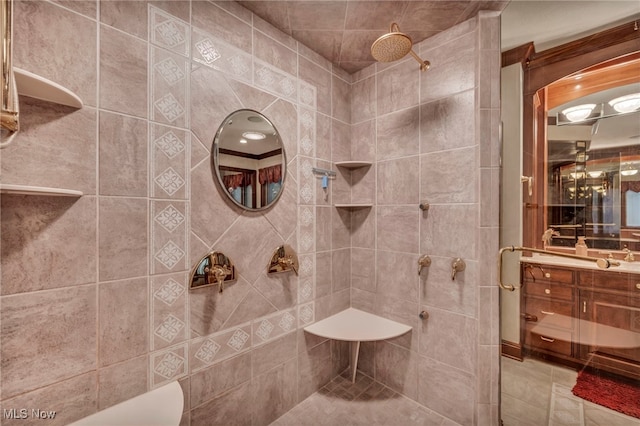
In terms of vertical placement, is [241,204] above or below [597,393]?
above

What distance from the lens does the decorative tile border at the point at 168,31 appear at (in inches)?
41.7

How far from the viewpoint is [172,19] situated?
1.11 m

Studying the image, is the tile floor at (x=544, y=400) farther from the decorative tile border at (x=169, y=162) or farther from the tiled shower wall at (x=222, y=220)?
the decorative tile border at (x=169, y=162)

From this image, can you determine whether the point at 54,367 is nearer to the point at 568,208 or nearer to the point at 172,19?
the point at 172,19

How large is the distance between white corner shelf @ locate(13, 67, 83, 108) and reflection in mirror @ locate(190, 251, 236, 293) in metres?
0.74

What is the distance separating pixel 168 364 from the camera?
3.57ft

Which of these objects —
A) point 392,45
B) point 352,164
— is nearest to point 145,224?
point 352,164

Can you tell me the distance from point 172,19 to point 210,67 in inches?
8.6

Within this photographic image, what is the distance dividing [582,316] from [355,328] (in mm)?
1148

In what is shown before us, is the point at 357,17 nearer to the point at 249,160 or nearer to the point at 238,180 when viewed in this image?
the point at 249,160

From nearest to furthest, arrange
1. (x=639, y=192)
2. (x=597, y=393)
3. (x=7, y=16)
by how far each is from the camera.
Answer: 1. (x=7, y=16)
2. (x=639, y=192)
3. (x=597, y=393)

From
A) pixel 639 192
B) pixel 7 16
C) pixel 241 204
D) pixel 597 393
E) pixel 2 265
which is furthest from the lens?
pixel 241 204

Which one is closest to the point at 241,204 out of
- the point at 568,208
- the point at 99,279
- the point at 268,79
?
the point at 99,279

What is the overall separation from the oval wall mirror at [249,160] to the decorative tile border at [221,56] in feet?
0.66
